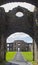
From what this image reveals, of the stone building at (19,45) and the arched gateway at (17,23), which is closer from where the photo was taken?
the arched gateway at (17,23)

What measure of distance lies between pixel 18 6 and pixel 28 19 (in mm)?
2293

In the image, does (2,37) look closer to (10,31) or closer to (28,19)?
(10,31)

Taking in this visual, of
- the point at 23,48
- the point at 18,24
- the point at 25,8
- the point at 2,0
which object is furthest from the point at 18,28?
the point at 23,48

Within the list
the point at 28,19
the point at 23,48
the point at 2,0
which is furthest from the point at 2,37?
the point at 23,48

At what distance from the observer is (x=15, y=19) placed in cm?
3503

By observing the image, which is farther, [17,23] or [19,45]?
[19,45]

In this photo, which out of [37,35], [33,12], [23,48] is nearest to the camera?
[37,35]

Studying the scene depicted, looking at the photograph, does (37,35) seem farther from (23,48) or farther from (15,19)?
(23,48)

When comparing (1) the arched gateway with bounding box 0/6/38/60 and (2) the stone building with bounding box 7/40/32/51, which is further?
(2) the stone building with bounding box 7/40/32/51

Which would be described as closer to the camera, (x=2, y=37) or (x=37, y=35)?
(x=37, y=35)

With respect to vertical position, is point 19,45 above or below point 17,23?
below

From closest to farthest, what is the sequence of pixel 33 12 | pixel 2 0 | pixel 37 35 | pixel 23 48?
pixel 2 0 < pixel 37 35 < pixel 33 12 < pixel 23 48

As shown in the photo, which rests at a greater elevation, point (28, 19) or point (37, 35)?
point (28, 19)

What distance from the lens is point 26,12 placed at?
34.6m
